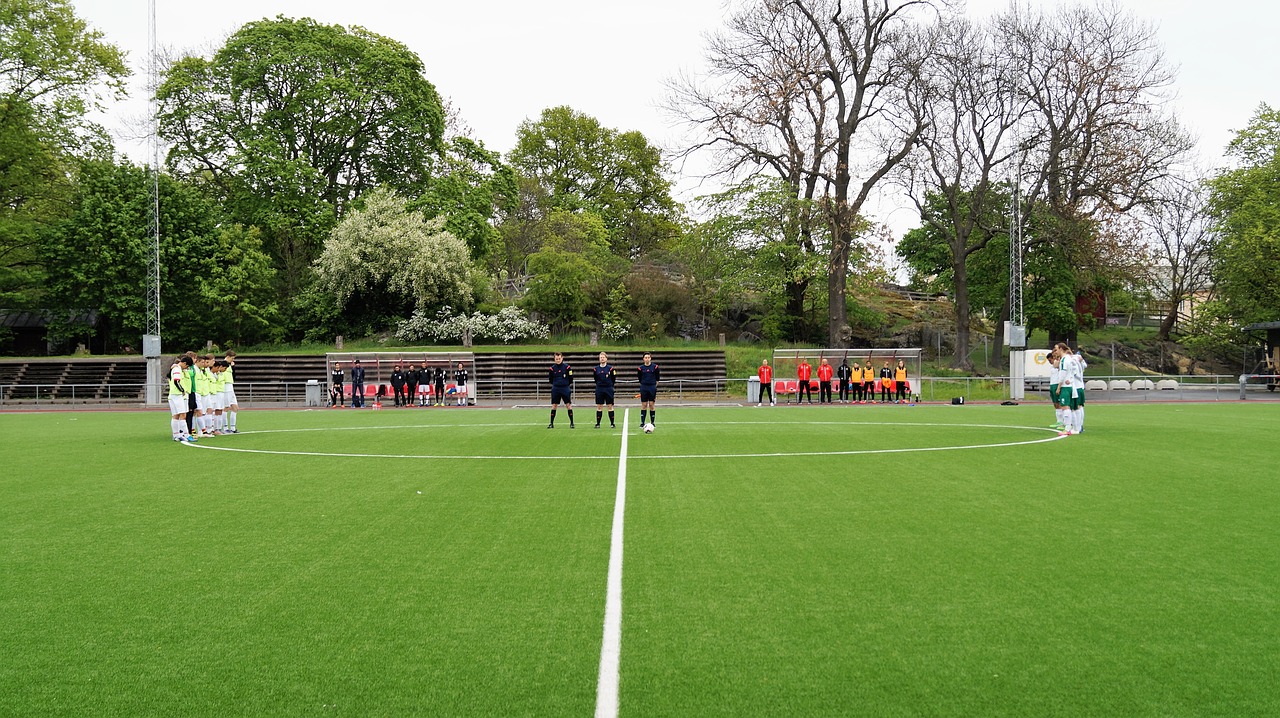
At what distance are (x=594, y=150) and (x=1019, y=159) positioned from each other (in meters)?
38.1

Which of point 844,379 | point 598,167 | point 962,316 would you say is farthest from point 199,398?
point 598,167

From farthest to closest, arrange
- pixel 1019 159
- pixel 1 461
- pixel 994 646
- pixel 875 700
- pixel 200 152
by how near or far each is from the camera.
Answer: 1. pixel 200 152
2. pixel 1019 159
3. pixel 1 461
4. pixel 994 646
5. pixel 875 700

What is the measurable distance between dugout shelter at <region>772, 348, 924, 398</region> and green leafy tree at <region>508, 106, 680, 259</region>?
34.4 metres

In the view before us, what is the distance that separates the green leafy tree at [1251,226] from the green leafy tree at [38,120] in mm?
59730

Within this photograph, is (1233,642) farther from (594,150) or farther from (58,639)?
(594,150)

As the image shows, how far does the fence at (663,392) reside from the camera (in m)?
37.8

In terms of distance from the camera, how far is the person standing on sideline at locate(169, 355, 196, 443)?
1845 centimetres

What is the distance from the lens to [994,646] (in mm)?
4828

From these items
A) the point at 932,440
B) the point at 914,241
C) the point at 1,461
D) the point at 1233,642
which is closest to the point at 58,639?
the point at 1233,642

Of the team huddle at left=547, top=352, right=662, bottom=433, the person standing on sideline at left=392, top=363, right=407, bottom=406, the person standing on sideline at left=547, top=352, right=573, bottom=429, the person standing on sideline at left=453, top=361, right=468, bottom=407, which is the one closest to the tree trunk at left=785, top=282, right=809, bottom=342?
the person standing on sideline at left=453, top=361, right=468, bottom=407

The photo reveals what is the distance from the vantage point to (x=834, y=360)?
38.7 m

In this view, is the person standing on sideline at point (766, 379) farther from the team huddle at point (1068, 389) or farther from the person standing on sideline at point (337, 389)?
the team huddle at point (1068, 389)

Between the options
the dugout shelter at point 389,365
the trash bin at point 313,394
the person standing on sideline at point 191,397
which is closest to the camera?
the person standing on sideline at point 191,397

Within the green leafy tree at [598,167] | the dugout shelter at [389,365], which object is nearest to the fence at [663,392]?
the dugout shelter at [389,365]
